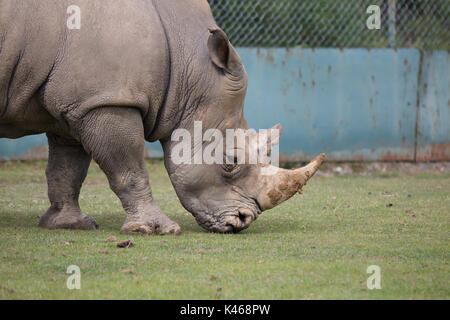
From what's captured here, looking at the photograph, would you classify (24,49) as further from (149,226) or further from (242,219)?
(242,219)

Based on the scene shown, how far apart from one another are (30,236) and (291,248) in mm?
2033

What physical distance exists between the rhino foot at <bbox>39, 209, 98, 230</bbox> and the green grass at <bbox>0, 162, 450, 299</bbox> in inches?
5.9

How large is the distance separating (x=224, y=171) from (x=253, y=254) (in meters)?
1.11

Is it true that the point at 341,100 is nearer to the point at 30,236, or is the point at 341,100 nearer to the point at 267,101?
the point at 267,101

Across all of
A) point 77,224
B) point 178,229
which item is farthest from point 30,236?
point 178,229

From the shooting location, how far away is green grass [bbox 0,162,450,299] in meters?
4.22

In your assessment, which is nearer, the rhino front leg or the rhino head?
the rhino front leg

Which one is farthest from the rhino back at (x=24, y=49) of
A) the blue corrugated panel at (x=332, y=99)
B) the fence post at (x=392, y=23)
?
the fence post at (x=392, y=23)

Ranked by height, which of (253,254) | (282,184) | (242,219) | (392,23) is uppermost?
(392,23)

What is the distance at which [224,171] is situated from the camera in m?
6.13

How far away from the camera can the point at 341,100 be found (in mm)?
10773

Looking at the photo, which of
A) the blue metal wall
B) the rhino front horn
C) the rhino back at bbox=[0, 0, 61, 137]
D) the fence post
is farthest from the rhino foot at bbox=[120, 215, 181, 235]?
the fence post

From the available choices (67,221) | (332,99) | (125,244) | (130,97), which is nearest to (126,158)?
(130,97)

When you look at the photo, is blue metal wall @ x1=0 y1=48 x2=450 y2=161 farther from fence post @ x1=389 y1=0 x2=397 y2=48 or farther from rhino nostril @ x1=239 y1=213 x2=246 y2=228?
rhino nostril @ x1=239 y1=213 x2=246 y2=228
